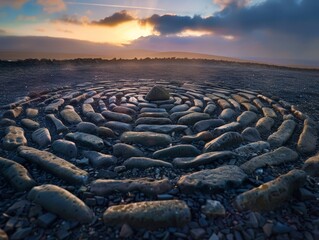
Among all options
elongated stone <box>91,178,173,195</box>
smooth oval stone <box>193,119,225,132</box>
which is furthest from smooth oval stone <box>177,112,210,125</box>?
elongated stone <box>91,178,173,195</box>

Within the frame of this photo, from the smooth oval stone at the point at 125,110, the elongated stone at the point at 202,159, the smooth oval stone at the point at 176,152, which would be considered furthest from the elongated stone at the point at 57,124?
the elongated stone at the point at 202,159

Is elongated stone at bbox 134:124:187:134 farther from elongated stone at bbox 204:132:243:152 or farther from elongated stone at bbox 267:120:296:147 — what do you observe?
elongated stone at bbox 267:120:296:147

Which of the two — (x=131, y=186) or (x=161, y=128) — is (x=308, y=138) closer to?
(x=161, y=128)

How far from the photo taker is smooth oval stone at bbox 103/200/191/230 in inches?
96.7

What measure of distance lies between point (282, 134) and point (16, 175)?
428 centimetres

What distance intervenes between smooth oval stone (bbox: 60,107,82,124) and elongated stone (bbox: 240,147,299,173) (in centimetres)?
354

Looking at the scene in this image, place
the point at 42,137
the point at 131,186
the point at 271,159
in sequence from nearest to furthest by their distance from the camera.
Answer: the point at 131,186 → the point at 271,159 → the point at 42,137

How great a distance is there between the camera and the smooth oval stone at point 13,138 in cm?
417

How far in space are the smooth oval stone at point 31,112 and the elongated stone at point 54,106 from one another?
0.70 feet

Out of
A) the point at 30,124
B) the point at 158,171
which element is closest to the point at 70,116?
the point at 30,124

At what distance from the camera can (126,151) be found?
3.99 m

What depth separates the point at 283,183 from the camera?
2.92 m

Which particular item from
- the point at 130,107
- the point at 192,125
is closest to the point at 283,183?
the point at 192,125

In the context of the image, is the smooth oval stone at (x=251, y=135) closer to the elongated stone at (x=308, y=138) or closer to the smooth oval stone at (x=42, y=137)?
the elongated stone at (x=308, y=138)
